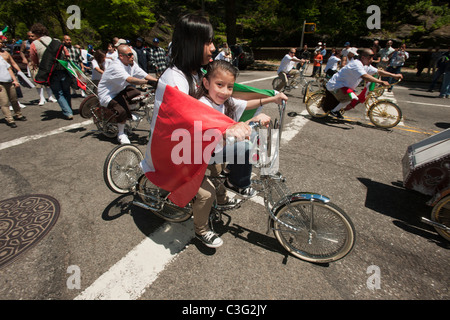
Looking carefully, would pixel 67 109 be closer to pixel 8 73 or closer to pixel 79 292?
pixel 8 73

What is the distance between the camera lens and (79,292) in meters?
2.07

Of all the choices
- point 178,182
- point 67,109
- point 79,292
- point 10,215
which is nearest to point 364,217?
point 178,182

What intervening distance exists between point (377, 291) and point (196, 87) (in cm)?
270

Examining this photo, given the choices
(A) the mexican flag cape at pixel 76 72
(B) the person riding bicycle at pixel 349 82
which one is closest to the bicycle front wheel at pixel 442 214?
(B) the person riding bicycle at pixel 349 82

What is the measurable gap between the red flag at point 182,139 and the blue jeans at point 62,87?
5754 mm

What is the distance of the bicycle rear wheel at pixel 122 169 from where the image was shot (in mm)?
3084

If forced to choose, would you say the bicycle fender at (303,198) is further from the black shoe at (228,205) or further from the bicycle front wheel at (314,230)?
the black shoe at (228,205)

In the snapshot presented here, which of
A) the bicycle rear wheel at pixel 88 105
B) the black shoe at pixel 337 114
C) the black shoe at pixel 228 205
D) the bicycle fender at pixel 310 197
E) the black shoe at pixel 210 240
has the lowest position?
the black shoe at pixel 210 240

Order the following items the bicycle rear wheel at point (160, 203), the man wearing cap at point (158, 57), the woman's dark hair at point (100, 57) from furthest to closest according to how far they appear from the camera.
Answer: the man wearing cap at point (158, 57) → the woman's dark hair at point (100, 57) → the bicycle rear wheel at point (160, 203)

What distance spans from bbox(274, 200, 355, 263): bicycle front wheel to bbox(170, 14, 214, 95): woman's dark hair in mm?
1638

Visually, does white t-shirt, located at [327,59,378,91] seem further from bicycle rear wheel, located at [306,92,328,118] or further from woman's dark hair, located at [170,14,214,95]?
woman's dark hair, located at [170,14,214,95]

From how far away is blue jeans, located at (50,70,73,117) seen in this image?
6.02m

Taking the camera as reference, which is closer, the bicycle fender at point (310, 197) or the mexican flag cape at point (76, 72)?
the bicycle fender at point (310, 197)

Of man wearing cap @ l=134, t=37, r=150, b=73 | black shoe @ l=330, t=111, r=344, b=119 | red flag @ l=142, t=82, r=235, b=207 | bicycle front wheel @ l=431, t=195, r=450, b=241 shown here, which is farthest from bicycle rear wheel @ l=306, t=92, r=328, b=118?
man wearing cap @ l=134, t=37, r=150, b=73
